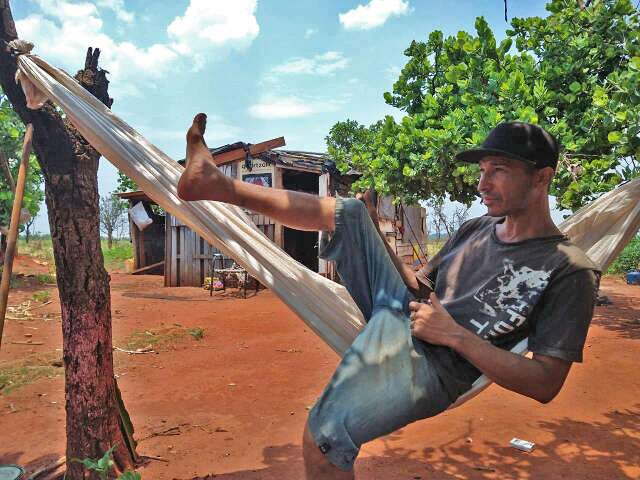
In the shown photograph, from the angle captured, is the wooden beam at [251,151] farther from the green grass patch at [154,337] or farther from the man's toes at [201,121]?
the man's toes at [201,121]

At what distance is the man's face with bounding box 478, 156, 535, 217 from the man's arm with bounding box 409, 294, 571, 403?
0.35 m

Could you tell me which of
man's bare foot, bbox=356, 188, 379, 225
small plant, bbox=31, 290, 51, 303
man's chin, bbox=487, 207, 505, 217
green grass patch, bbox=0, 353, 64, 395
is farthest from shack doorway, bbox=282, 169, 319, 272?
man's chin, bbox=487, 207, 505, 217

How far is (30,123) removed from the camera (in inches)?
79.7

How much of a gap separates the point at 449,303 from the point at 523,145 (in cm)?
49

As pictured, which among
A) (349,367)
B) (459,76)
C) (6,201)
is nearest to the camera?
(349,367)

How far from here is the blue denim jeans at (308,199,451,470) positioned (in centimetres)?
118

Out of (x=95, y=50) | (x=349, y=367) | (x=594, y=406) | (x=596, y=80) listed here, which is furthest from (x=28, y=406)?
(x=596, y=80)

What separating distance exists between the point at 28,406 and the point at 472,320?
341cm

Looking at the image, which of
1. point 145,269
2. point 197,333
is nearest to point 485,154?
point 197,333

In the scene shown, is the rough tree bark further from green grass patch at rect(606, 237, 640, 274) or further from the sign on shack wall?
green grass patch at rect(606, 237, 640, 274)

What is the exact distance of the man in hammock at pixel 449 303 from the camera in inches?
46.4

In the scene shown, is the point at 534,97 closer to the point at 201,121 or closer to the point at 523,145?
the point at 523,145

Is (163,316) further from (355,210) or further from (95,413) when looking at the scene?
(355,210)

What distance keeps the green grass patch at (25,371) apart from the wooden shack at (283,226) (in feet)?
13.9
